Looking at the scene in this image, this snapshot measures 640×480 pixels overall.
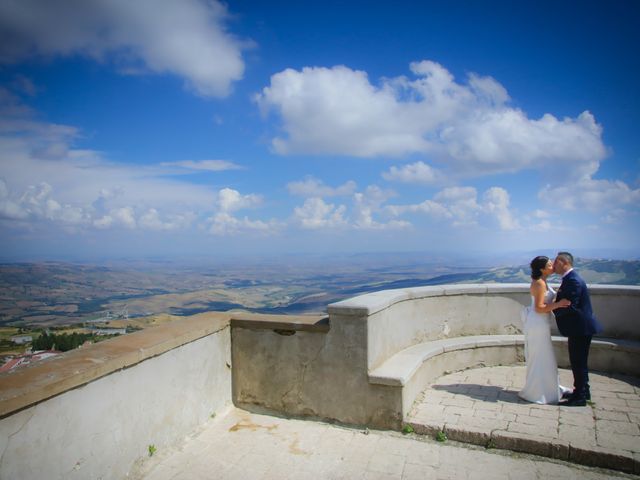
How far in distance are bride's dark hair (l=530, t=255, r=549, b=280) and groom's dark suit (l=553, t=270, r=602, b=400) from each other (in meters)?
0.28

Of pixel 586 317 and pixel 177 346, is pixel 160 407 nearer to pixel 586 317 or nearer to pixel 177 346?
pixel 177 346

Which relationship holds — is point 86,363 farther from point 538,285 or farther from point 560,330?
point 560,330

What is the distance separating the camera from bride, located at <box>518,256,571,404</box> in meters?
4.86

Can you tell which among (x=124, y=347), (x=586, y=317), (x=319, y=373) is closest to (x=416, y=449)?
(x=319, y=373)

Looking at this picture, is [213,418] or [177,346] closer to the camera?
[177,346]

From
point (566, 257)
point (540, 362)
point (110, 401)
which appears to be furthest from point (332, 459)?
point (566, 257)

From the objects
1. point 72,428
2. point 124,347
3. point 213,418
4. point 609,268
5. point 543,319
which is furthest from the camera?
point 609,268

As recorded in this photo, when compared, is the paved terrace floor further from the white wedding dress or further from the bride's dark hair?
the bride's dark hair

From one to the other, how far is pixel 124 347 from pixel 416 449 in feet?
9.97

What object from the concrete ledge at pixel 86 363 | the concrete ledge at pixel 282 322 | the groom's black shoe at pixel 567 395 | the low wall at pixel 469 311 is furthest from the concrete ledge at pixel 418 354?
the concrete ledge at pixel 86 363

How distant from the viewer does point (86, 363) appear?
10.4ft

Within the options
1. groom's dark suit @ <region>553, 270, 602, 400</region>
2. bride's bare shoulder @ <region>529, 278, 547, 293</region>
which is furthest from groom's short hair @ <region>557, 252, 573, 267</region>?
bride's bare shoulder @ <region>529, 278, 547, 293</region>

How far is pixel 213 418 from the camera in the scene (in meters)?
4.71

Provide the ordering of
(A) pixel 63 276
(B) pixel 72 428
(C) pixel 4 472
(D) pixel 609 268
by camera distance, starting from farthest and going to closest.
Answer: (A) pixel 63 276 < (D) pixel 609 268 < (B) pixel 72 428 < (C) pixel 4 472
